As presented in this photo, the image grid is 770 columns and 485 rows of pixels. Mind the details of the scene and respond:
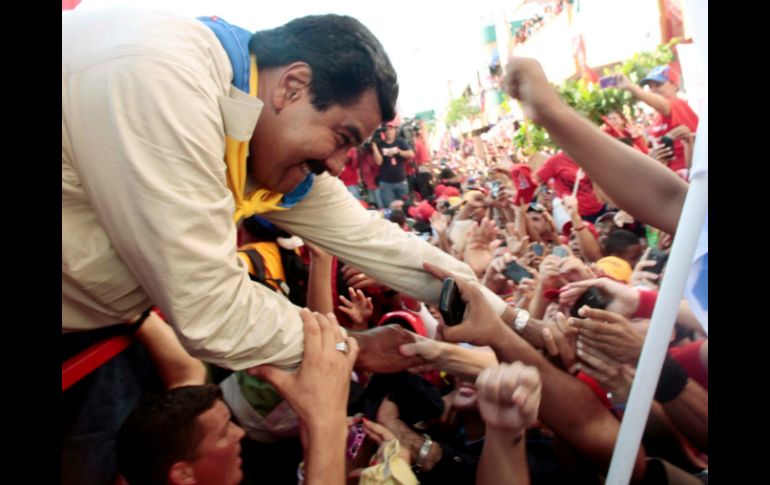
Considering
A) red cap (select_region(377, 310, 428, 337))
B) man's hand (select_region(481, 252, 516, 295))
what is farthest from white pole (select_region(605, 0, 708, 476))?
man's hand (select_region(481, 252, 516, 295))

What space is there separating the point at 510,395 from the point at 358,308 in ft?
4.68

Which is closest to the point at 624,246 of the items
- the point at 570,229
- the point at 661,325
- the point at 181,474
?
the point at 570,229

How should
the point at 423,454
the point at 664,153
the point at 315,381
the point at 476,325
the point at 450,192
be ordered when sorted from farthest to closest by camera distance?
the point at 450,192
the point at 664,153
the point at 423,454
the point at 476,325
the point at 315,381

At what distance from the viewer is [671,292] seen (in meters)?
1.07

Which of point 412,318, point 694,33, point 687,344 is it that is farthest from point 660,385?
point 412,318

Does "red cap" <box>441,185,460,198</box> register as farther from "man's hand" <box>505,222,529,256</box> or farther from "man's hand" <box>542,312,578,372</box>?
"man's hand" <box>542,312,578,372</box>

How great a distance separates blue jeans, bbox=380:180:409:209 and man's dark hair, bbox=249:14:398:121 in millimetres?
2581

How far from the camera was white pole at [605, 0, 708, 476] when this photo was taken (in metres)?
1.06

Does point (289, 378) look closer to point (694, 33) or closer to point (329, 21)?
point (329, 21)

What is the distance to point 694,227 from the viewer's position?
1.06m

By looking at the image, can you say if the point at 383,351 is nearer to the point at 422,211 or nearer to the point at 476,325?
the point at 476,325

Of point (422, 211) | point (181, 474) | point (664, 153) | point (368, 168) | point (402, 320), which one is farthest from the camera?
point (422, 211)
